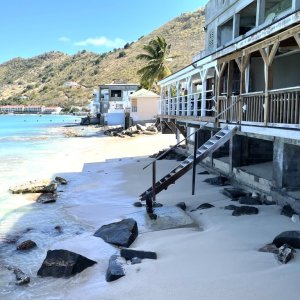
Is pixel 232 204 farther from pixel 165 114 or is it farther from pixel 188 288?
pixel 165 114

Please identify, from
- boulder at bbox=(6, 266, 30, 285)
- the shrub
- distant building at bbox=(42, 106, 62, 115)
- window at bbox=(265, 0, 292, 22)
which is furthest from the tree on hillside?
distant building at bbox=(42, 106, 62, 115)

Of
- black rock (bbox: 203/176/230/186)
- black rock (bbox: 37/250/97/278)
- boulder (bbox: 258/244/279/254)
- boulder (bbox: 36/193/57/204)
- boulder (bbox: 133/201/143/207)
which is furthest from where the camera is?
black rock (bbox: 203/176/230/186)

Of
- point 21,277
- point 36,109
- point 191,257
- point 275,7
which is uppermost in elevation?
point 275,7

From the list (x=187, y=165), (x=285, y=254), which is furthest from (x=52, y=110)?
(x=285, y=254)

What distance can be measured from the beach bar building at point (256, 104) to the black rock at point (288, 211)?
0.13 meters

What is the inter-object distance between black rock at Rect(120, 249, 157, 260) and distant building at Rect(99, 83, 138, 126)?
57745 millimetres

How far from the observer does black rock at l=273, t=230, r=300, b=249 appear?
25.9ft

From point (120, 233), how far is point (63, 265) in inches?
84.2

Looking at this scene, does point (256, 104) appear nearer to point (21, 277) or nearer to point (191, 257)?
point (191, 257)

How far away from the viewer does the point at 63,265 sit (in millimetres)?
8109

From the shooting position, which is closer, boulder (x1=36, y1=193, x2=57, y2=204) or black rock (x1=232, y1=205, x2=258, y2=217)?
black rock (x1=232, y1=205, x2=258, y2=217)

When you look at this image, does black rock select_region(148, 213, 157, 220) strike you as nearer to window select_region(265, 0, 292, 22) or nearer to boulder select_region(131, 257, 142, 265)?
boulder select_region(131, 257, 142, 265)

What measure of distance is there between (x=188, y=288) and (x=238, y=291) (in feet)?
2.69

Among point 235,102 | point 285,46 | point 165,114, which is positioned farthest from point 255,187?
point 165,114
